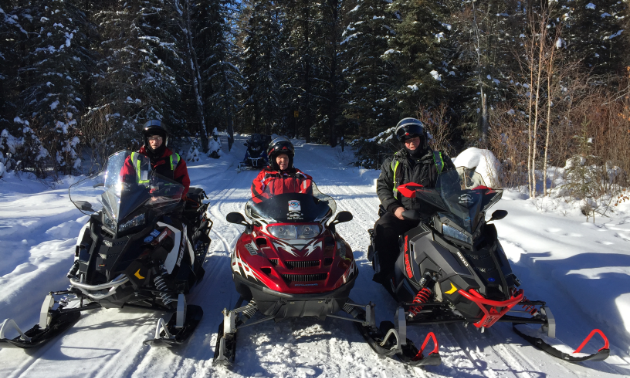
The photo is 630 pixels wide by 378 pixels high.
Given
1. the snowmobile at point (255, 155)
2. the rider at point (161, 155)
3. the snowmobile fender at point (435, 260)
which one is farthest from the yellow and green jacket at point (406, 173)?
the snowmobile at point (255, 155)

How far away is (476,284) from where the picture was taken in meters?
2.89

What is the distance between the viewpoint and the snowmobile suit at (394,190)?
159 inches

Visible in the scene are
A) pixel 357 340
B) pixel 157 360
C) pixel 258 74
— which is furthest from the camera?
pixel 258 74

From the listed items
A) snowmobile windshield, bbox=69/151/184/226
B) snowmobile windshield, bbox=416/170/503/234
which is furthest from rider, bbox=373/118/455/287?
snowmobile windshield, bbox=69/151/184/226

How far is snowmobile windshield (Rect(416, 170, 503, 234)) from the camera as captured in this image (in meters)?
3.16

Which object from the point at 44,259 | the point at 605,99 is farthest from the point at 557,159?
the point at 44,259

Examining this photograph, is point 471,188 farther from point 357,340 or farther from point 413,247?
point 357,340

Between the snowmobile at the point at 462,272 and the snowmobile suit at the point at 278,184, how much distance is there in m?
1.08

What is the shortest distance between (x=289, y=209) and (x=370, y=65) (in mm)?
16964

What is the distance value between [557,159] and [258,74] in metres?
22.2

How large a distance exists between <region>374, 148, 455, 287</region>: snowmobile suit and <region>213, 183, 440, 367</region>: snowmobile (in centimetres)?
74

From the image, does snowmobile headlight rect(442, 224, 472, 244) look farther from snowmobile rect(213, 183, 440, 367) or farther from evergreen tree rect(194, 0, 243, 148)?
→ evergreen tree rect(194, 0, 243, 148)

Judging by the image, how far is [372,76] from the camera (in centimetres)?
1883

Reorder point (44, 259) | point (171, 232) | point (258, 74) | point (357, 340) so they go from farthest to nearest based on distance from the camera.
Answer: point (258, 74)
point (44, 259)
point (171, 232)
point (357, 340)
